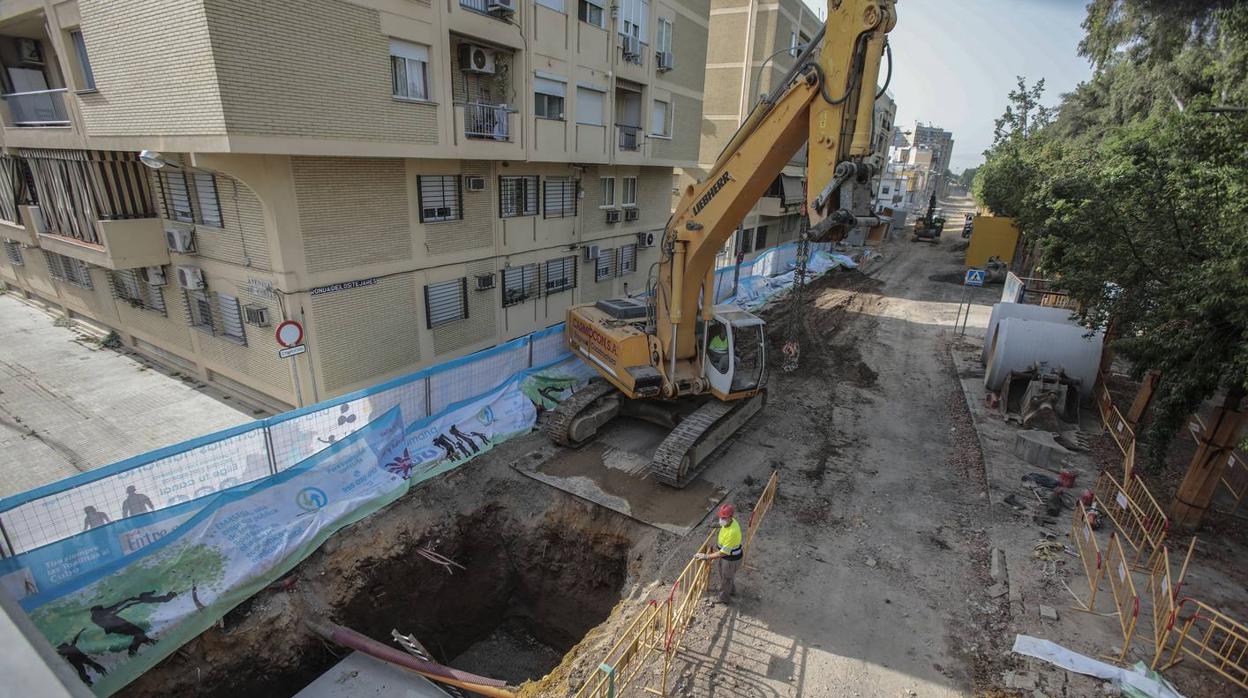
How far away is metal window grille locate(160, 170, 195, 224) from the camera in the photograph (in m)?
12.1

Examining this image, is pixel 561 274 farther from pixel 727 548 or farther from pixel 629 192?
pixel 727 548

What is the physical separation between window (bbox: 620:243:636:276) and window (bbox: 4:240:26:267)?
19878 millimetres

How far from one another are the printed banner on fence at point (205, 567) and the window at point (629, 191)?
43.4ft

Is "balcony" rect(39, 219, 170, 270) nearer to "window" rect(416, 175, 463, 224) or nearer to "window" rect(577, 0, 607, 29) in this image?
"window" rect(416, 175, 463, 224)

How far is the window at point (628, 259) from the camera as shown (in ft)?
68.6

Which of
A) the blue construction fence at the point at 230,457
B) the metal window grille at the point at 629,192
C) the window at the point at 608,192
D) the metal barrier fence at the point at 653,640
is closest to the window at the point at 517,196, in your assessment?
the window at the point at 608,192

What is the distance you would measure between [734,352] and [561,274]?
26.3 ft

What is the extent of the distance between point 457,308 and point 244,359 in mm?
4695

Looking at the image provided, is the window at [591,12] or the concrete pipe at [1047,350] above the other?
the window at [591,12]

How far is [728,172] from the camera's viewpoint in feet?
33.1

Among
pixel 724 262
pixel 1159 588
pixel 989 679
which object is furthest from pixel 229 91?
pixel 724 262

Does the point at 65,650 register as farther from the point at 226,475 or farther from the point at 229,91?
the point at 229,91

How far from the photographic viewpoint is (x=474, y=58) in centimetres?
1327

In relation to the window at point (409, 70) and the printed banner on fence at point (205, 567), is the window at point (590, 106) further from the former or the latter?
the printed banner on fence at point (205, 567)
